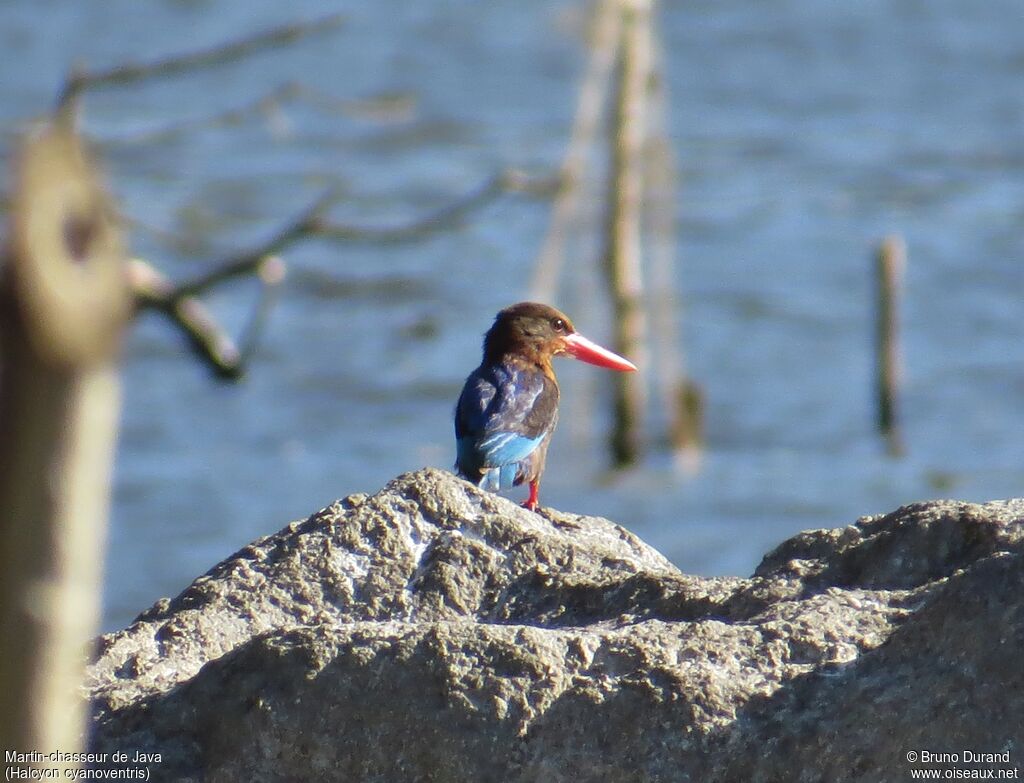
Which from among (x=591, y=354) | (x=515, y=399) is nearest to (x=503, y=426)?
(x=515, y=399)

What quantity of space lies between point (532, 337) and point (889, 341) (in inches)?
275

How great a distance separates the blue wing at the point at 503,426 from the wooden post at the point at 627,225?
636cm

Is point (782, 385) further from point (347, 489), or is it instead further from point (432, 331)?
point (347, 489)

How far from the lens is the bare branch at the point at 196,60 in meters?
2.41

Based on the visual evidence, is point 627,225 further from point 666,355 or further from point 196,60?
point 196,60

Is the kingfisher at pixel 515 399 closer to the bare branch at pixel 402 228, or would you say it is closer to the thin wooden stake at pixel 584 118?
the bare branch at pixel 402 228

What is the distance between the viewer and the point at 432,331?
1335cm

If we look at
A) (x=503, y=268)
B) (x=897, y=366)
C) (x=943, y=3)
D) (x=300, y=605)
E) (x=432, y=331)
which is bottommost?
(x=300, y=605)

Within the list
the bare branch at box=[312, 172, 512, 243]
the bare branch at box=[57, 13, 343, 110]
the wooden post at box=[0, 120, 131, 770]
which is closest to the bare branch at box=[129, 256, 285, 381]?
the bare branch at box=[312, 172, 512, 243]

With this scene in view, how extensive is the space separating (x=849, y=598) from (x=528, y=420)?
2726 millimetres

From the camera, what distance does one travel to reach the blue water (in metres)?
11.1

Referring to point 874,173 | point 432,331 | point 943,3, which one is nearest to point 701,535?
point 432,331

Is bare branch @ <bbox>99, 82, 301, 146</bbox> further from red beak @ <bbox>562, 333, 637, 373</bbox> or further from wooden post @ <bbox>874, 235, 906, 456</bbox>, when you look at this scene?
wooden post @ <bbox>874, 235, 906, 456</bbox>

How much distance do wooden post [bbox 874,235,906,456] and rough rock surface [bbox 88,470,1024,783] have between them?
9.35 metres
